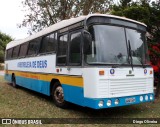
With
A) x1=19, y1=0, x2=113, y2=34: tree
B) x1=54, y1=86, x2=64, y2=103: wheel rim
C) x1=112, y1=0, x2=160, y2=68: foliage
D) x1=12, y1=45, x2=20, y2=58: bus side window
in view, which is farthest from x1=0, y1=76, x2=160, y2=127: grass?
x1=19, y1=0, x2=113, y2=34: tree

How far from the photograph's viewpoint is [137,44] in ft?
27.2

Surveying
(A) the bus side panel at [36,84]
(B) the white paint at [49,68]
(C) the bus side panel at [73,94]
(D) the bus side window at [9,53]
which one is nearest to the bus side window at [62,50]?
(B) the white paint at [49,68]

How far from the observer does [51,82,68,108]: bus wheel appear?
29.5 feet

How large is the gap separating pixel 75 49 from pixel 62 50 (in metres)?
0.96

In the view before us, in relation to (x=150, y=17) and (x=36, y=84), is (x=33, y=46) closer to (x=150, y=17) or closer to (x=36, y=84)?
(x=36, y=84)

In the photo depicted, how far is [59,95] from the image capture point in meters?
9.17

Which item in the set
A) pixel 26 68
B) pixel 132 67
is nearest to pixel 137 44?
pixel 132 67

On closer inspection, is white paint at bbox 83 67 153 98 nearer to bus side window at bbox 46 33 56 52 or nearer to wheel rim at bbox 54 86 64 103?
wheel rim at bbox 54 86 64 103

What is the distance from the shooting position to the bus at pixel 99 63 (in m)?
7.07

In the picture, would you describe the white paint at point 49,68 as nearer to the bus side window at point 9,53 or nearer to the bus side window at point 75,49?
the bus side window at point 75,49

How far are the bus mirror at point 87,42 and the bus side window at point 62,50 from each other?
4.38 ft

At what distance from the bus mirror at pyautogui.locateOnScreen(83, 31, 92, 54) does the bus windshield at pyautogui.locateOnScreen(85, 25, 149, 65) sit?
0.04m

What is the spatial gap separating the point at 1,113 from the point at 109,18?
4473 mm

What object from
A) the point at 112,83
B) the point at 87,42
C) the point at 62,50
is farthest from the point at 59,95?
the point at 87,42
